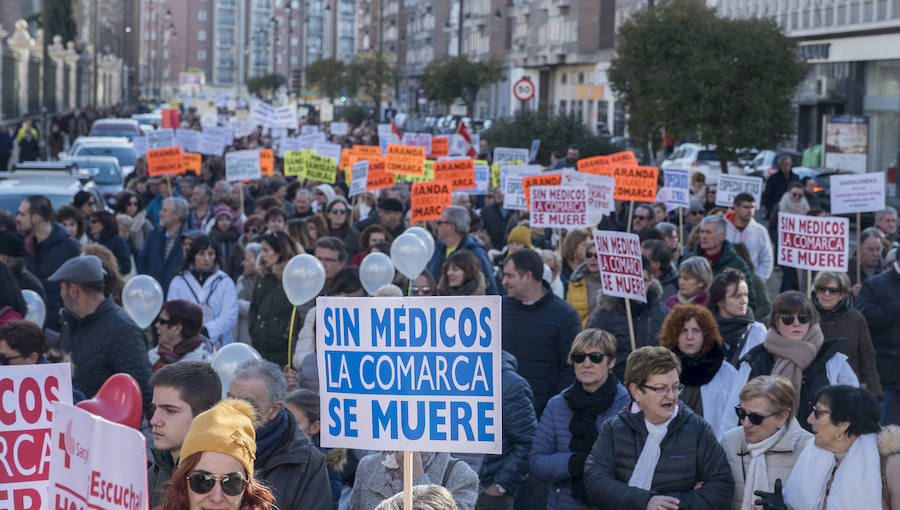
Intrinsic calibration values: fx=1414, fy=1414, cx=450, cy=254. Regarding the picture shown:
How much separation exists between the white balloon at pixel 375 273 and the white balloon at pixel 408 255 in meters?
0.57

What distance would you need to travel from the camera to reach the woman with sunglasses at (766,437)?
5.93 metres


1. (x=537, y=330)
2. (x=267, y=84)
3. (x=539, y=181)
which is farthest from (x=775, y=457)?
(x=267, y=84)

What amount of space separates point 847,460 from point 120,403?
2.90 m

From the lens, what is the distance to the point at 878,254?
12164mm

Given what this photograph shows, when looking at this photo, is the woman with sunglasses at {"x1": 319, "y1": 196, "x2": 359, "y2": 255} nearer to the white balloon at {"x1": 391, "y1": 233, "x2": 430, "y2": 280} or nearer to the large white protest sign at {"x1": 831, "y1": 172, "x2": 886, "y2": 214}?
the white balloon at {"x1": 391, "y1": 233, "x2": 430, "y2": 280}

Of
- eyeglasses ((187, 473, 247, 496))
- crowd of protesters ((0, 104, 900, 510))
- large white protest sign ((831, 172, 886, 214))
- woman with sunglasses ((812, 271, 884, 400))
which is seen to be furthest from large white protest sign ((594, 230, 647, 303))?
large white protest sign ((831, 172, 886, 214))

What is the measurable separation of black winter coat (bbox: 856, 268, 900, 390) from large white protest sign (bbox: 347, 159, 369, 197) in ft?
27.4

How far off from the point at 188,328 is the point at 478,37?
76392 mm

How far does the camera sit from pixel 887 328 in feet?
31.9

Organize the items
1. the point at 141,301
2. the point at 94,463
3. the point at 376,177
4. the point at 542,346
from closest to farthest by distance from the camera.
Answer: the point at 94,463 < the point at 542,346 < the point at 141,301 < the point at 376,177

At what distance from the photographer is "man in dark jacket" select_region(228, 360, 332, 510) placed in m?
5.06

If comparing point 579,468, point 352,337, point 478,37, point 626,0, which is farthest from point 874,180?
point 478,37

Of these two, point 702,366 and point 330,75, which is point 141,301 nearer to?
point 702,366

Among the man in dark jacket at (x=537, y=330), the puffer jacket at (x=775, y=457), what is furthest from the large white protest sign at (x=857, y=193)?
the puffer jacket at (x=775, y=457)
